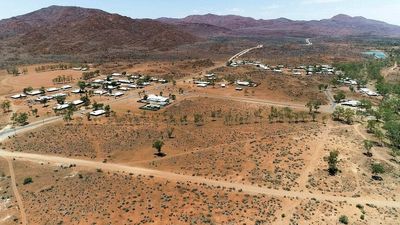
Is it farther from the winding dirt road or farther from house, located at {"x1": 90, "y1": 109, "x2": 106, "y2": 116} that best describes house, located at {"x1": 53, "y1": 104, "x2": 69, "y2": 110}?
the winding dirt road

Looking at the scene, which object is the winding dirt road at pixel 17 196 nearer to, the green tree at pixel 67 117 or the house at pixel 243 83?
the green tree at pixel 67 117

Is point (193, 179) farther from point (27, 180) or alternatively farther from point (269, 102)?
point (269, 102)

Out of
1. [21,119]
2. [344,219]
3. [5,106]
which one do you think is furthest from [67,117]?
[344,219]

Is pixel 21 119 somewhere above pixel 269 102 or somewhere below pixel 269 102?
above

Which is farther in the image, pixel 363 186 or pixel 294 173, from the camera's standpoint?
pixel 294 173

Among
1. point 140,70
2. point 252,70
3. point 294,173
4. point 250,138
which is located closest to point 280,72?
point 252,70

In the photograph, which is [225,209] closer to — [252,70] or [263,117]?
[263,117]

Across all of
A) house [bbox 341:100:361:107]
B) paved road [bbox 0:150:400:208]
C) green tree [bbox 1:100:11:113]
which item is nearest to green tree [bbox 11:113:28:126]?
green tree [bbox 1:100:11:113]

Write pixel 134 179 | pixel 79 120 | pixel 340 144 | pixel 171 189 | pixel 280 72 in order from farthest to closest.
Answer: pixel 280 72, pixel 79 120, pixel 340 144, pixel 134 179, pixel 171 189
